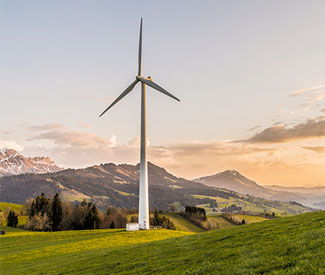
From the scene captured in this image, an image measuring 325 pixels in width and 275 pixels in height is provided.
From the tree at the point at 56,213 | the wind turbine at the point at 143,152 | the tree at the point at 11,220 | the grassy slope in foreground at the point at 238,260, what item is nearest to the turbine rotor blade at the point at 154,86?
the wind turbine at the point at 143,152

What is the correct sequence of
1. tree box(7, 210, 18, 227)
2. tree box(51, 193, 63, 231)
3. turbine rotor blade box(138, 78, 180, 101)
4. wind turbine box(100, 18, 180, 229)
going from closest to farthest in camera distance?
1. wind turbine box(100, 18, 180, 229)
2. turbine rotor blade box(138, 78, 180, 101)
3. tree box(51, 193, 63, 231)
4. tree box(7, 210, 18, 227)

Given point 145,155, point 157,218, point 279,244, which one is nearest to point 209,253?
point 279,244

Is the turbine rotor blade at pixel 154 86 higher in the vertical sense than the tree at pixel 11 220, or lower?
higher

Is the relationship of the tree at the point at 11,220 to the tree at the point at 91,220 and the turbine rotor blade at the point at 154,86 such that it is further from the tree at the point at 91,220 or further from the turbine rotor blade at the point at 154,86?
the turbine rotor blade at the point at 154,86

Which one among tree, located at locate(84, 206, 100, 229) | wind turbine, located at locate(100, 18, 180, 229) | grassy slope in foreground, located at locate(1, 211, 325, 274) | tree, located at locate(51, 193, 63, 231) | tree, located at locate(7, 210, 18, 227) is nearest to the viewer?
grassy slope in foreground, located at locate(1, 211, 325, 274)

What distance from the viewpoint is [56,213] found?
14775 cm

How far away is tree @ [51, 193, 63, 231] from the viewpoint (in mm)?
146000

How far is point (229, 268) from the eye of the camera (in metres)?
18.3

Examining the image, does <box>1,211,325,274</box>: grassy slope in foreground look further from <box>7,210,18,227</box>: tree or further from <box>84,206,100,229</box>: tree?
<box>7,210,18,227</box>: tree

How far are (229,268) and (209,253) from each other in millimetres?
6648

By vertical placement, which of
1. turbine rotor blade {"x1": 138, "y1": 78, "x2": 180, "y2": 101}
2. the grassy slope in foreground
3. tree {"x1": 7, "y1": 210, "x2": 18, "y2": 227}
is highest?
turbine rotor blade {"x1": 138, "y1": 78, "x2": 180, "y2": 101}

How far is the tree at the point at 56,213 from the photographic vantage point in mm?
146000

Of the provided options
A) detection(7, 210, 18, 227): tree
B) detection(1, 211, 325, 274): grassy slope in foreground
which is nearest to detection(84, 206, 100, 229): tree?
detection(7, 210, 18, 227): tree

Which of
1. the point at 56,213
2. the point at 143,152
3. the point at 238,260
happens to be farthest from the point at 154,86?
the point at 56,213
